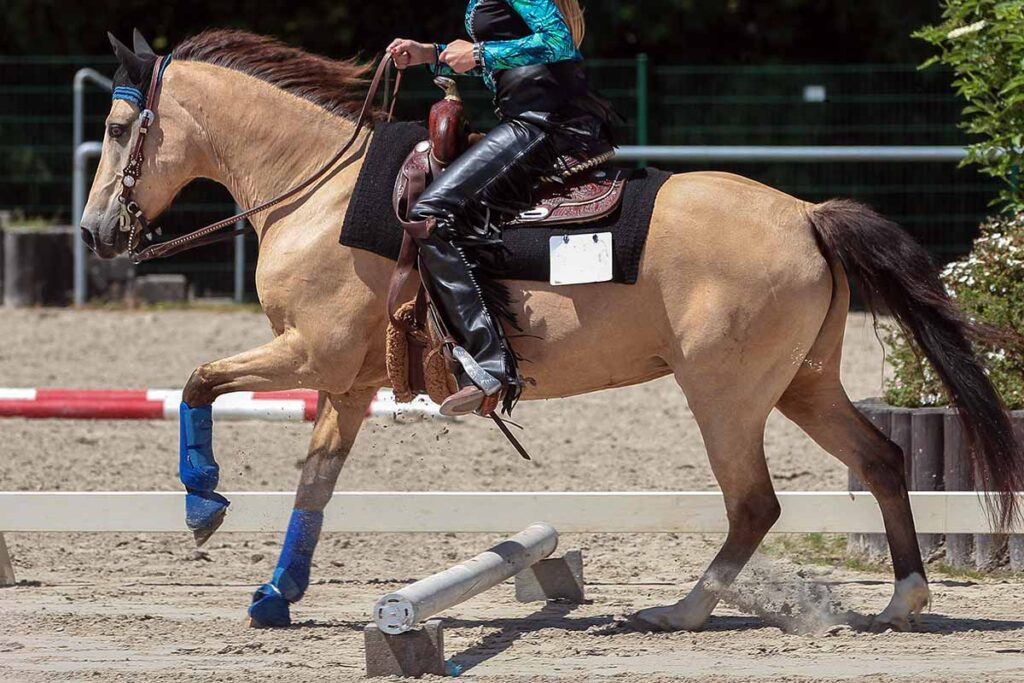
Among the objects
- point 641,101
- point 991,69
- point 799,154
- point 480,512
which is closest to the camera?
point 480,512

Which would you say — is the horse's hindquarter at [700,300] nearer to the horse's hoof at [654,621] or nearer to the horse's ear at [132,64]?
the horse's hoof at [654,621]

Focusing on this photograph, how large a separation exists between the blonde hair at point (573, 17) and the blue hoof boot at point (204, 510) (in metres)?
2.17

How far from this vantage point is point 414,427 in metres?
9.60

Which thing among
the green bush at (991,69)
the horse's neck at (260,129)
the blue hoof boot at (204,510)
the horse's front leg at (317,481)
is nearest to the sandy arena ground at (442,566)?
the horse's front leg at (317,481)

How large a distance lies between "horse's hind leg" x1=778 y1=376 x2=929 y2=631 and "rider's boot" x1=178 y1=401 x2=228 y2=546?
2238mm

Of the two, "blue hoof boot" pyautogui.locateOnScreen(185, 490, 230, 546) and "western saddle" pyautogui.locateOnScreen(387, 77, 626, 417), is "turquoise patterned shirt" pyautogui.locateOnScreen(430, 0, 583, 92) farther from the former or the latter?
"blue hoof boot" pyautogui.locateOnScreen(185, 490, 230, 546)

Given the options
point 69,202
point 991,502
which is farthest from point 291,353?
point 69,202

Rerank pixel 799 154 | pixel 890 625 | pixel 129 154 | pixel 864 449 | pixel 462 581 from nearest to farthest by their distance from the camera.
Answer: pixel 462 581
pixel 890 625
pixel 864 449
pixel 129 154
pixel 799 154

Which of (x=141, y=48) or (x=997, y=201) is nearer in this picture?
(x=141, y=48)

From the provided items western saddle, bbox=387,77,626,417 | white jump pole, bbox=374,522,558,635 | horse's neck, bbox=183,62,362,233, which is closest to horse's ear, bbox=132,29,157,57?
horse's neck, bbox=183,62,362,233

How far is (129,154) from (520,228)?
1626 millimetres

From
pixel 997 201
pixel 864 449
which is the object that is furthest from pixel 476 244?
pixel 997 201

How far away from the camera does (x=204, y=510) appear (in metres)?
5.56

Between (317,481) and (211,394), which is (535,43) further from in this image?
(317,481)
